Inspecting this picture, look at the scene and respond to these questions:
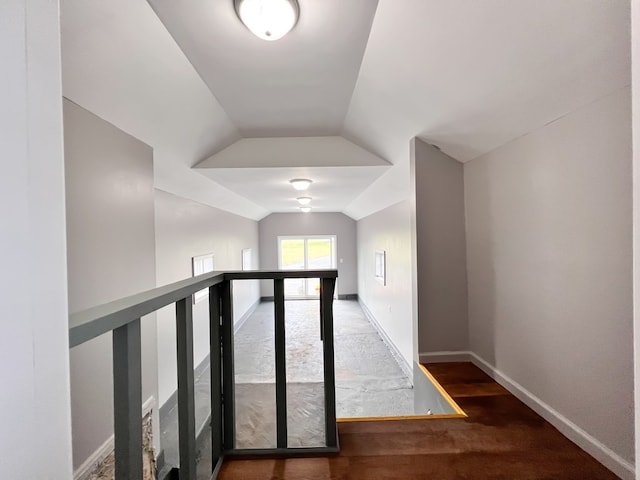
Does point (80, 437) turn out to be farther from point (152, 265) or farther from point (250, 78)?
point (250, 78)

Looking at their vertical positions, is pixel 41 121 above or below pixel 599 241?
above

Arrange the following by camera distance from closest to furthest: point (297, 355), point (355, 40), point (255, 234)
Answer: point (355, 40) < point (297, 355) < point (255, 234)

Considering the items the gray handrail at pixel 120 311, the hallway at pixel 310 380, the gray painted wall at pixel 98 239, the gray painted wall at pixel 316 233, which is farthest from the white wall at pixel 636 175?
the gray painted wall at pixel 316 233

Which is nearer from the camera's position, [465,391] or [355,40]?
[355,40]

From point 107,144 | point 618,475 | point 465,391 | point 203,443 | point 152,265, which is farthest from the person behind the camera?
point 203,443

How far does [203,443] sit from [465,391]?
2.32 m

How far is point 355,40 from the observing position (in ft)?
5.24

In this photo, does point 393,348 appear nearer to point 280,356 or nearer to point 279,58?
point 280,356

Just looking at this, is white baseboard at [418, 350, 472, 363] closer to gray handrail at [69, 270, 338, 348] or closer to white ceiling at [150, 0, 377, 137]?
gray handrail at [69, 270, 338, 348]

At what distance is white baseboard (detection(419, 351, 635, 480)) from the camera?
133 cm

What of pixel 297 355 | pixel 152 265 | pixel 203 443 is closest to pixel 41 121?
pixel 152 265

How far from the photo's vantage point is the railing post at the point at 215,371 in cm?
139

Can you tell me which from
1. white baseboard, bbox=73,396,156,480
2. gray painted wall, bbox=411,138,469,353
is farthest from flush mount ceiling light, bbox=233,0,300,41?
white baseboard, bbox=73,396,156,480

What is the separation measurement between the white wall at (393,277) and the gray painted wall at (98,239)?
291 centimetres
